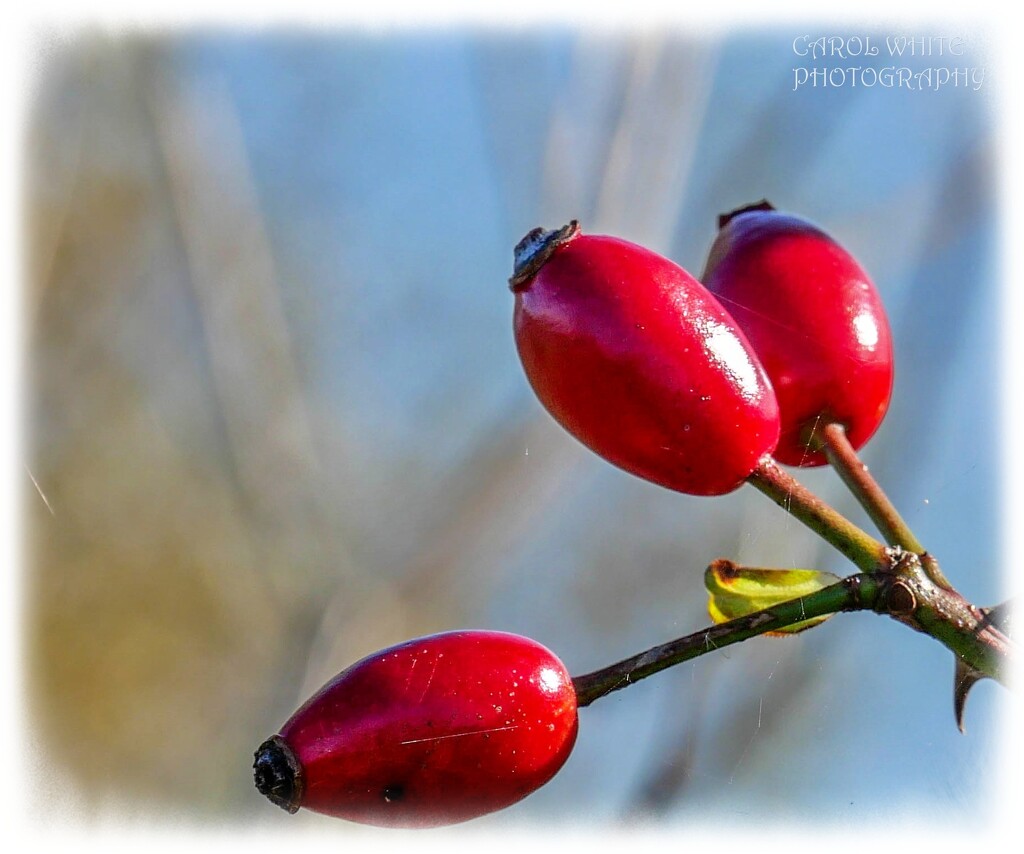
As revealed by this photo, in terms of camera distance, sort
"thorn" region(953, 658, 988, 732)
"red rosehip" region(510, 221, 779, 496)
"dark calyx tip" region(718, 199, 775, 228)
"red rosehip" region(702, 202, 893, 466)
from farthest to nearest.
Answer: "dark calyx tip" region(718, 199, 775, 228)
"red rosehip" region(702, 202, 893, 466)
"red rosehip" region(510, 221, 779, 496)
"thorn" region(953, 658, 988, 732)

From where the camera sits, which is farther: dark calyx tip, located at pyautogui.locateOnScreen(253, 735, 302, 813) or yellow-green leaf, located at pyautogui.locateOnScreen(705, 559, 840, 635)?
yellow-green leaf, located at pyautogui.locateOnScreen(705, 559, 840, 635)

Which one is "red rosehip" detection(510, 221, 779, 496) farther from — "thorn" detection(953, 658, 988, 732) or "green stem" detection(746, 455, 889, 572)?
"thorn" detection(953, 658, 988, 732)

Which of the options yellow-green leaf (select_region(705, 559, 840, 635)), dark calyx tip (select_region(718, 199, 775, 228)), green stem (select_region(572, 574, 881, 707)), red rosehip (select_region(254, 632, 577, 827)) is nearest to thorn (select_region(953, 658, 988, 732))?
green stem (select_region(572, 574, 881, 707))

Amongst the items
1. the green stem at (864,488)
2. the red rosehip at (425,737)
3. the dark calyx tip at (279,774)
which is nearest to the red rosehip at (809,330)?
the green stem at (864,488)

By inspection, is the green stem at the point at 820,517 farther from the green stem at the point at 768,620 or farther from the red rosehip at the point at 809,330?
the red rosehip at the point at 809,330

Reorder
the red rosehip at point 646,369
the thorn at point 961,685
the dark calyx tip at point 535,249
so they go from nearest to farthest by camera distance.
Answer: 1. the thorn at point 961,685
2. the red rosehip at point 646,369
3. the dark calyx tip at point 535,249

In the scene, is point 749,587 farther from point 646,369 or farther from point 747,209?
point 747,209
